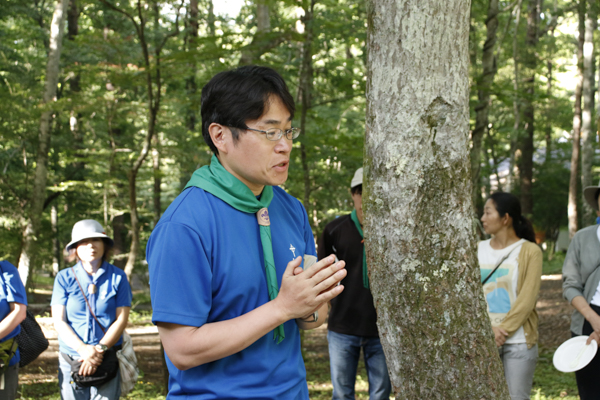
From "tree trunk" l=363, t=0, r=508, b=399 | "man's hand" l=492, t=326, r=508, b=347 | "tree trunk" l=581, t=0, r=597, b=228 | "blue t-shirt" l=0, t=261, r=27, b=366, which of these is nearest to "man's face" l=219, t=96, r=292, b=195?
"tree trunk" l=363, t=0, r=508, b=399

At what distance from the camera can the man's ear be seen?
180cm

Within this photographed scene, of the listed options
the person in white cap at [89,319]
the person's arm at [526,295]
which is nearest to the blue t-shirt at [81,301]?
the person in white cap at [89,319]

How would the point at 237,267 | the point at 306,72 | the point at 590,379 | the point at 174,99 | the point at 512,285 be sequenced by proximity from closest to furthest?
the point at 237,267 → the point at 590,379 → the point at 512,285 → the point at 306,72 → the point at 174,99

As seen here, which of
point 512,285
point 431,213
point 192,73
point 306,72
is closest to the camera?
point 431,213

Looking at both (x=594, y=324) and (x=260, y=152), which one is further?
(x=594, y=324)

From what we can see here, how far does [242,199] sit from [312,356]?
295 inches

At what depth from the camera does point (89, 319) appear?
14.4 ft

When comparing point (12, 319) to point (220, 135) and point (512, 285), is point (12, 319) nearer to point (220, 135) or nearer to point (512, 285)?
point (220, 135)

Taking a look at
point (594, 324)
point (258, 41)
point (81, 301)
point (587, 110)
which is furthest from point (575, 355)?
point (587, 110)

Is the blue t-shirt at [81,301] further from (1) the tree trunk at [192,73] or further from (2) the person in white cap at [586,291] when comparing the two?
(2) the person in white cap at [586,291]

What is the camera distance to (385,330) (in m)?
2.24

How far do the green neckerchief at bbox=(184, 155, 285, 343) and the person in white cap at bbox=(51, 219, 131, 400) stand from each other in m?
3.08

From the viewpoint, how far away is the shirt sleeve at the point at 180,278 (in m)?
1.51

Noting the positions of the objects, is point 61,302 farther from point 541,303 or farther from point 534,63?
point 534,63
